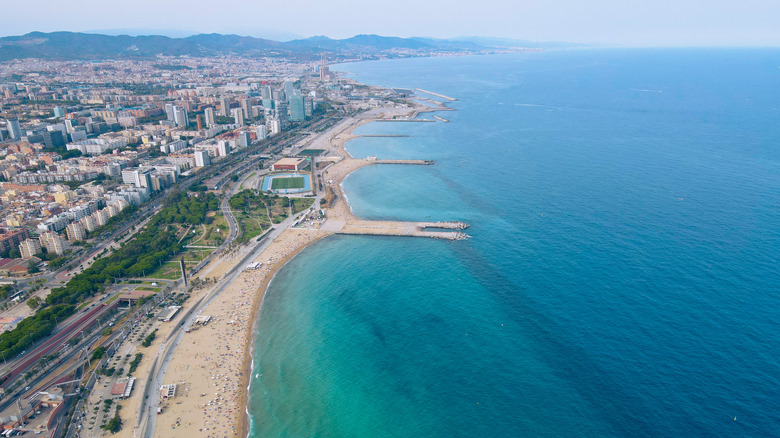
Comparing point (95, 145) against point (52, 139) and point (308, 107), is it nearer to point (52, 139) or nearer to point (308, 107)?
point (52, 139)

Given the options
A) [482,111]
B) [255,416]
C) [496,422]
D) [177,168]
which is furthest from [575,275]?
[482,111]

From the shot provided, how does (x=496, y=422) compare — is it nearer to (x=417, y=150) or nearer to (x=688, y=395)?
(x=688, y=395)

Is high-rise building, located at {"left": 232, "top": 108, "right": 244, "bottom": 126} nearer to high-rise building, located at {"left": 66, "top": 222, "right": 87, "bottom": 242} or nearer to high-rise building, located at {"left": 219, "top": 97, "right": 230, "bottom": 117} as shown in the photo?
high-rise building, located at {"left": 219, "top": 97, "right": 230, "bottom": 117}

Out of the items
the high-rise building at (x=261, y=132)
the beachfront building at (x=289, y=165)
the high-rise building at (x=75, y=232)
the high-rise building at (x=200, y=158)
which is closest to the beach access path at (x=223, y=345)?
the high-rise building at (x=75, y=232)

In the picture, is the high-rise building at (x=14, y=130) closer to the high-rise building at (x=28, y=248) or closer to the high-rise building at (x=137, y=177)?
the high-rise building at (x=137, y=177)

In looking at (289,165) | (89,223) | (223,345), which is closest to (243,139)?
(289,165)

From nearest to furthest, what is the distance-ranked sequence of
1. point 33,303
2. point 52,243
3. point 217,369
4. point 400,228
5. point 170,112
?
point 217,369 → point 33,303 → point 52,243 → point 400,228 → point 170,112
